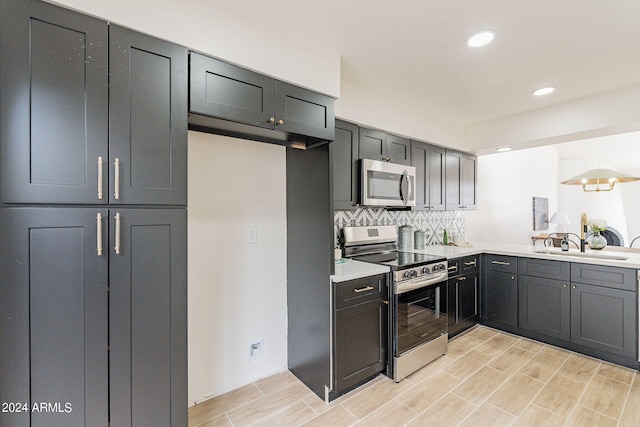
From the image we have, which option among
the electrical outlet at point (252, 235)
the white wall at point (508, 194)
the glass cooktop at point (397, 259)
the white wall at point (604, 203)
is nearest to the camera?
the electrical outlet at point (252, 235)

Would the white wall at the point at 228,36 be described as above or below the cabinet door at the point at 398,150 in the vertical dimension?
above

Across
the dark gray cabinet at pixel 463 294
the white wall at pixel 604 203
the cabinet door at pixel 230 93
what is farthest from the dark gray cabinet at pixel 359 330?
the white wall at pixel 604 203

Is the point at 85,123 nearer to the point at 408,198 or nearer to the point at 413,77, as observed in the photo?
the point at 413,77

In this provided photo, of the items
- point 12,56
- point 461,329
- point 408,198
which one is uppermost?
point 12,56

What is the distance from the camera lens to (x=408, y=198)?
3.01 meters

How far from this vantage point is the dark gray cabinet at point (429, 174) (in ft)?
10.8

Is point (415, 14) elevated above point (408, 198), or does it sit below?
above

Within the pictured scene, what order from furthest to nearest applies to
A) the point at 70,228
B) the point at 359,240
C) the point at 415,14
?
the point at 359,240
the point at 415,14
the point at 70,228

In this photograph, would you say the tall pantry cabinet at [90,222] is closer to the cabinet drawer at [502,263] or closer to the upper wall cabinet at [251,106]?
the upper wall cabinet at [251,106]

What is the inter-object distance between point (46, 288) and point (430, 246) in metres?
3.63

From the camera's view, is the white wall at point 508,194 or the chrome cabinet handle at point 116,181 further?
the white wall at point 508,194

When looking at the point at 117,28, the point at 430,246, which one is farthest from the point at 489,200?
the point at 117,28

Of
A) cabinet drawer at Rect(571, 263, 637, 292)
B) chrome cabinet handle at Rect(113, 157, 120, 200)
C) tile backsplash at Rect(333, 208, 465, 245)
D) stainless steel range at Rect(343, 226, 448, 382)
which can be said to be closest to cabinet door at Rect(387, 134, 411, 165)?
tile backsplash at Rect(333, 208, 465, 245)

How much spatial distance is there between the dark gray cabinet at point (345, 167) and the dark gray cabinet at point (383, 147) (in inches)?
4.2
